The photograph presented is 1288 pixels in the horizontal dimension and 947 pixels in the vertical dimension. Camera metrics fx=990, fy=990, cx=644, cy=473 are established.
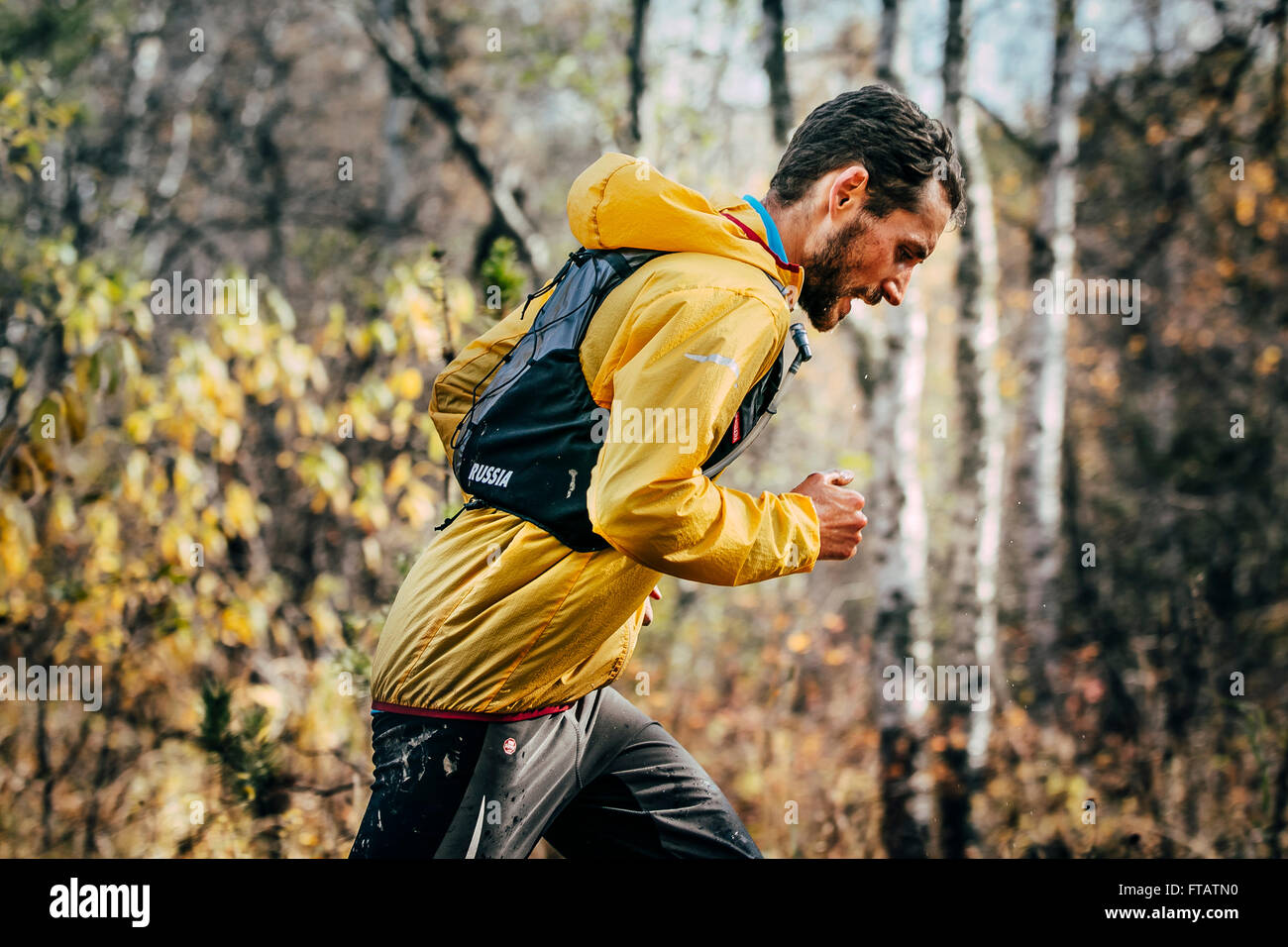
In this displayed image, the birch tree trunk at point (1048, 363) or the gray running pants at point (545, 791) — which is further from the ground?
the birch tree trunk at point (1048, 363)

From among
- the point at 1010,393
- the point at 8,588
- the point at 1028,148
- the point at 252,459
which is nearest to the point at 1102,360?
the point at 1010,393

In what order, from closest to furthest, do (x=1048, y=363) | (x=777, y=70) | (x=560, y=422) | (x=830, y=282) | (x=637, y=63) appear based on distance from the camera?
(x=560, y=422)
(x=830, y=282)
(x=777, y=70)
(x=1048, y=363)
(x=637, y=63)


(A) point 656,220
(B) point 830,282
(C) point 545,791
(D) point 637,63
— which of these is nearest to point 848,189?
(B) point 830,282

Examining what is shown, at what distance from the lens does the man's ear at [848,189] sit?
217 centimetres

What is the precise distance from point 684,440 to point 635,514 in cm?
16

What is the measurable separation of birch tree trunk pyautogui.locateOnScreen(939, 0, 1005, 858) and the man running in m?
3.66

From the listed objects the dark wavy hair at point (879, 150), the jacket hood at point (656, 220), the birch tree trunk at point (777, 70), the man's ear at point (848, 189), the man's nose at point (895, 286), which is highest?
the birch tree trunk at point (777, 70)

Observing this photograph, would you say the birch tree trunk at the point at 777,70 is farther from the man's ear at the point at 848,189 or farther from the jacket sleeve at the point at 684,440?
the jacket sleeve at the point at 684,440

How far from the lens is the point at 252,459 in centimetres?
646

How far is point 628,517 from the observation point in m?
1.75

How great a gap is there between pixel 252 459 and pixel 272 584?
47.4 inches

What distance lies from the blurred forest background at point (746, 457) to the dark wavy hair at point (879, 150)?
1.63 m

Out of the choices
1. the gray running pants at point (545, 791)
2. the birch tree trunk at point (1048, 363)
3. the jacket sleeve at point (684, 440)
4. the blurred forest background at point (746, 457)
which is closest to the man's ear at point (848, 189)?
Result: the jacket sleeve at point (684, 440)

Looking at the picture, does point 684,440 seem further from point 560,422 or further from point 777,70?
point 777,70
